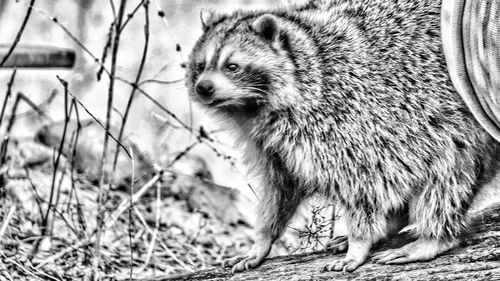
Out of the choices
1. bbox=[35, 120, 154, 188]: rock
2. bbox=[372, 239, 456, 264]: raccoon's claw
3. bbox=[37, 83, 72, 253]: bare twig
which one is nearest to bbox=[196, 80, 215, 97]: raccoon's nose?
bbox=[372, 239, 456, 264]: raccoon's claw

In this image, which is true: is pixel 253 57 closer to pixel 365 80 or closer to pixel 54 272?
pixel 365 80

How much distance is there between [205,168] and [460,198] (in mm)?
3420

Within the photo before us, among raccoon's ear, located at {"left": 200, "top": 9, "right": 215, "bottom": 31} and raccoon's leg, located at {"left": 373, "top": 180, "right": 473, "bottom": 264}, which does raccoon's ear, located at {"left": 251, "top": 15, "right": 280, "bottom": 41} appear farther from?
raccoon's leg, located at {"left": 373, "top": 180, "right": 473, "bottom": 264}

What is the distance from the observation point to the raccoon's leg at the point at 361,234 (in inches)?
161

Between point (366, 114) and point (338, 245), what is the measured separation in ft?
2.46

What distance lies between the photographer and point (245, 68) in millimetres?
4113

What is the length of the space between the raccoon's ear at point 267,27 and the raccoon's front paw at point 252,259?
1115 mm

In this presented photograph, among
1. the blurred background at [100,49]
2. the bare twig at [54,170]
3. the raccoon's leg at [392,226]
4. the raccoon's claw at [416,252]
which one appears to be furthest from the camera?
the blurred background at [100,49]

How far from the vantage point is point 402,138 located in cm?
404

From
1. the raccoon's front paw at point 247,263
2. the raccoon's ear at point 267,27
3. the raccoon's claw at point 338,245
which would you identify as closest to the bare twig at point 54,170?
the raccoon's front paw at point 247,263

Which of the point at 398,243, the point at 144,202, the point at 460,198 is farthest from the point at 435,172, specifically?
the point at 144,202

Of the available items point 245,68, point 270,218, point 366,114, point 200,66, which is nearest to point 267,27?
point 245,68

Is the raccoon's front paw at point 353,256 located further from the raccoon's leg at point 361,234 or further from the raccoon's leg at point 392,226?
the raccoon's leg at point 392,226

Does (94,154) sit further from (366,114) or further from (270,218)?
(366,114)
